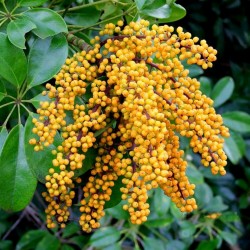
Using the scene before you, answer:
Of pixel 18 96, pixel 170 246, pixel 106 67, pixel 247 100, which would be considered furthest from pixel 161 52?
pixel 247 100

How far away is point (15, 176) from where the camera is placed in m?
1.06

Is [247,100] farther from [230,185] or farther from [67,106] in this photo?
[67,106]

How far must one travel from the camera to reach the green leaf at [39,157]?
101 cm

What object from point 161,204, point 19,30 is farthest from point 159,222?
point 19,30

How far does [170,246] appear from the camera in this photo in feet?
8.04

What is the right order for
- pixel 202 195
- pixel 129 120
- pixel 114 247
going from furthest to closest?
1. pixel 202 195
2. pixel 114 247
3. pixel 129 120

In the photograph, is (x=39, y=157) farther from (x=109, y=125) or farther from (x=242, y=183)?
(x=242, y=183)

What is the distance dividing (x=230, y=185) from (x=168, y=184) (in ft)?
6.93

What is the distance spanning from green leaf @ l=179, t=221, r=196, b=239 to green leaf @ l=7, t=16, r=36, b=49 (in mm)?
1518

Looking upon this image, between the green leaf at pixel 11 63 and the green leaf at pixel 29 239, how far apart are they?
4.03ft

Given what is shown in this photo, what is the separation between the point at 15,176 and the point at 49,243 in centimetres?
118

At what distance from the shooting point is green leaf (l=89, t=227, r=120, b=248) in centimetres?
211

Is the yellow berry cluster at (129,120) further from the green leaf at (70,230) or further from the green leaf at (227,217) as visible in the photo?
the green leaf at (227,217)

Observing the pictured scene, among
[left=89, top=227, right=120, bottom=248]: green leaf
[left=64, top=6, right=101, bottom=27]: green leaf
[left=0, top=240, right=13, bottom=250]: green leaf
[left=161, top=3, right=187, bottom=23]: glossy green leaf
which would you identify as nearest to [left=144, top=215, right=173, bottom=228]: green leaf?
[left=89, top=227, right=120, bottom=248]: green leaf
